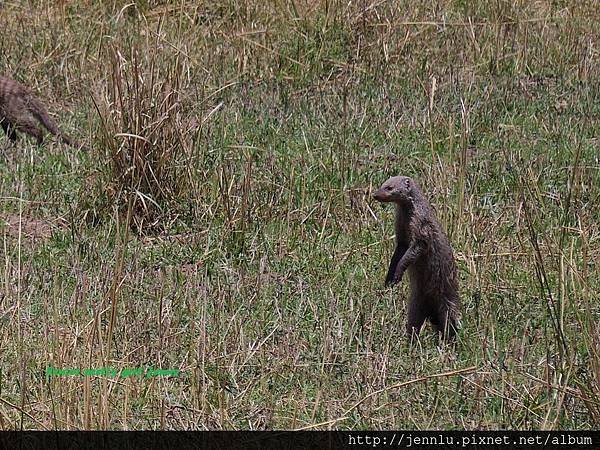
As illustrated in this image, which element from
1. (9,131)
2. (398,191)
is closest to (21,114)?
(9,131)

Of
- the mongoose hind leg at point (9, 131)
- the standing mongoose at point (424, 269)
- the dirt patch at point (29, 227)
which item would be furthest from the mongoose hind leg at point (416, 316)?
the mongoose hind leg at point (9, 131)

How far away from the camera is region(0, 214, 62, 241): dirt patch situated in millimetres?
5309

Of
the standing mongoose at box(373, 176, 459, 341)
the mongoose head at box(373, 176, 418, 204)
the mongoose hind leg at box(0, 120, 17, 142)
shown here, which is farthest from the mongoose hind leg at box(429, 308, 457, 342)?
the mongoose hind leg at box(0, 120, 17, 142)

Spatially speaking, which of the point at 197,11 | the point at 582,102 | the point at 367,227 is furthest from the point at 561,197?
the point at 197,11

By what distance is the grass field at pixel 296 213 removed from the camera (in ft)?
11.6

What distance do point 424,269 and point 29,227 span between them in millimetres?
2133

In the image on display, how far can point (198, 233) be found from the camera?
5277 mm

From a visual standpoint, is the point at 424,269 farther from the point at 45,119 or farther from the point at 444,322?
the point at 45,119

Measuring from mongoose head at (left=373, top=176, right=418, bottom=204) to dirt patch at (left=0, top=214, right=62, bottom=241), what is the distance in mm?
1774

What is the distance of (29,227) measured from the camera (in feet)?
17.8

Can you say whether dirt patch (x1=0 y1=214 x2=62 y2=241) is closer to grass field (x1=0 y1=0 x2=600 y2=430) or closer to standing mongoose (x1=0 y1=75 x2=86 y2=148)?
grass field (x1=0 y1=0 x2=600 y2=430)

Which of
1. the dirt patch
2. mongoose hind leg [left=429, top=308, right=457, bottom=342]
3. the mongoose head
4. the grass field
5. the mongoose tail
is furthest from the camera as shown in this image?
the mongoose tail

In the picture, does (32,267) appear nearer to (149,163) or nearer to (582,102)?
(149,163)

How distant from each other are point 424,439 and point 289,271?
1.67 meters
